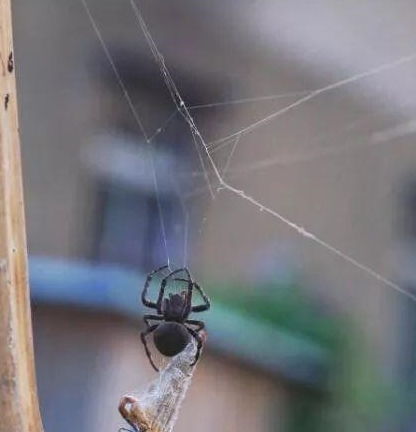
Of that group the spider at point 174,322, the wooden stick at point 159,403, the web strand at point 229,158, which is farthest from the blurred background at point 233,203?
the wooden stick at point 159,403

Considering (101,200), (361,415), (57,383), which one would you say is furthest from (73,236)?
(361,415)

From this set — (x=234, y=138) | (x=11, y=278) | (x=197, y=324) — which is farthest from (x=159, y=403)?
(x=234, y=138)

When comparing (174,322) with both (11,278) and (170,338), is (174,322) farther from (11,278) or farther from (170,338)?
(11,278)

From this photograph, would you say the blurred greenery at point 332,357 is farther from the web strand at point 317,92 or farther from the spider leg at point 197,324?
the spider leg at point 197,324

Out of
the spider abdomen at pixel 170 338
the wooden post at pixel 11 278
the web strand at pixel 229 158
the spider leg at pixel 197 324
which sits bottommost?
the wooden post at pixel 11 278

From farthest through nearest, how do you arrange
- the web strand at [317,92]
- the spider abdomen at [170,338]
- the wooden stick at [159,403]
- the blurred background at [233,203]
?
the web strand at [317,92]
the blurred background at [233,203]
the spider abdomen at [170,338]
the wooden stick at [159,403]

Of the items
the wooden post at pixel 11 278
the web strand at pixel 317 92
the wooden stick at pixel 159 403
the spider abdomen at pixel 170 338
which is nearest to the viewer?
the wooden post at pixel 11 278

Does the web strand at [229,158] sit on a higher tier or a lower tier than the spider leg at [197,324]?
higher
